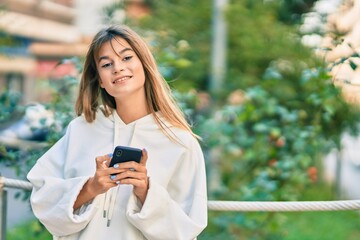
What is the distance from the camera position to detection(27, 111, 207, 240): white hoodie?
2.29 metres

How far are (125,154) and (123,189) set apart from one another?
26 cm

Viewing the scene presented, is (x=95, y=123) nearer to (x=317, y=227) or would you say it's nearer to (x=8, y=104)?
(x=8, y=104)

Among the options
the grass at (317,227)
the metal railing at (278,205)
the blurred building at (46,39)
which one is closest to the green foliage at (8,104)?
the metal railing at (278,205)

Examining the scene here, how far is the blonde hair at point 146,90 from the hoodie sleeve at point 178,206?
0.12 metres

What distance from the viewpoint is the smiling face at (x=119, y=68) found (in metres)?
2.37

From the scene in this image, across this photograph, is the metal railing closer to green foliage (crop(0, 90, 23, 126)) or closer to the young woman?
the young woman

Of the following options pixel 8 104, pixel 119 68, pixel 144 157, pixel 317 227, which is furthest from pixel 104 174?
pixel 317 227

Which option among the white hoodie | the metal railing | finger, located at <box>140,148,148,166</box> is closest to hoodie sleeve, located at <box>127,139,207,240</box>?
the white hoodie

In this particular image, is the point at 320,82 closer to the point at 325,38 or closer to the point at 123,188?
the point at 325,38

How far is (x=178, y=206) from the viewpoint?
7.64ft

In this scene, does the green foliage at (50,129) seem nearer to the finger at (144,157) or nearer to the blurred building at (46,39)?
the finger at (144,157)

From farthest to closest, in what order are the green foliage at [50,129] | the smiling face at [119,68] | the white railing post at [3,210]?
the green foliage at [50,129] → the white railing post at [3,210] → the smiling face at [119,68]

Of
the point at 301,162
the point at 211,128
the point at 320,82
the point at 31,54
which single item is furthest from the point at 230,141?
the point at 31,54

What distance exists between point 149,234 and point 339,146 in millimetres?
3811
